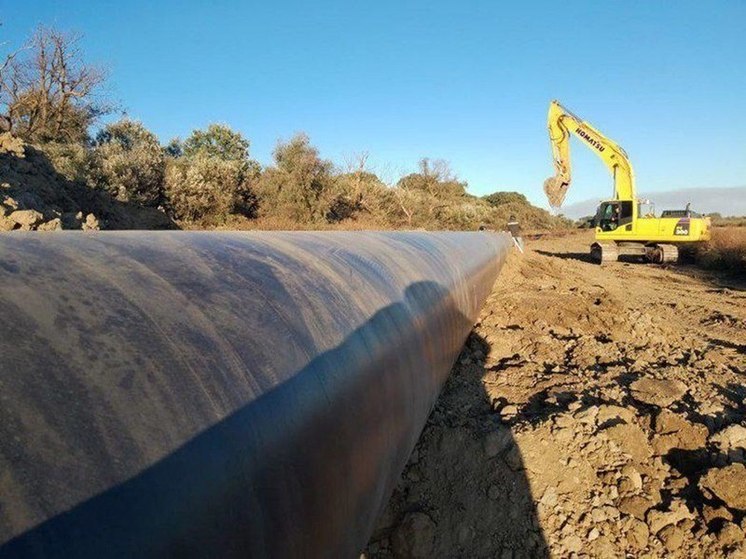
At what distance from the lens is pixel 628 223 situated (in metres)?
14.4

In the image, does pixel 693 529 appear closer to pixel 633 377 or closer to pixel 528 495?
pixel 528 495

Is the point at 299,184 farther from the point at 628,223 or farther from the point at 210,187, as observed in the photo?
the point at 628,223

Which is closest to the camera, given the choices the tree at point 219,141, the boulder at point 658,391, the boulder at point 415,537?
the boulder at point 415,537

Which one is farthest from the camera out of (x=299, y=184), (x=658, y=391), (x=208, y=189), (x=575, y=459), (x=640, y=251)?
(x=299, y=184)

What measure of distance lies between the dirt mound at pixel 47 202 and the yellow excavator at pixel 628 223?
1274cm

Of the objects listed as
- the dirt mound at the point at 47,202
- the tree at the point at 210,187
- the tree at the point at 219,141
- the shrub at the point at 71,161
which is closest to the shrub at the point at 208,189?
the tree at the point at 210,187

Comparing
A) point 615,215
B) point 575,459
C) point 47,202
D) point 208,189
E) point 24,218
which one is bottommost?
point 575,459

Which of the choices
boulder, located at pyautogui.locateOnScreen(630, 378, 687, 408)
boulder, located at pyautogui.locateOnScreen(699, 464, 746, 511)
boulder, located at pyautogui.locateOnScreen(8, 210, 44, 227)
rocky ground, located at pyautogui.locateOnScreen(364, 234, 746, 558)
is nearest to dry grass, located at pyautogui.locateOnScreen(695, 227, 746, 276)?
rocky ground, located at pyautogui.locateOnScreen(364, 234, 746, 558)

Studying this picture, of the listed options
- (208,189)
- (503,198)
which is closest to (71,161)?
(208,189)

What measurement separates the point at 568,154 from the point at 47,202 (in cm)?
1470

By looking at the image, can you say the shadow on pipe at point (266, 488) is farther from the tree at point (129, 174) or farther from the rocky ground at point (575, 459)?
the tree at point (129, 174)

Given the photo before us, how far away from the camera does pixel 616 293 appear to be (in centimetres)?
934

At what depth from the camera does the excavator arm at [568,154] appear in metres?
14.6

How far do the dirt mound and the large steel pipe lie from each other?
4.49 metres
